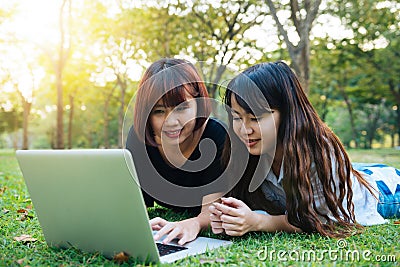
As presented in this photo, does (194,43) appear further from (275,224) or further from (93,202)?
(93,202)

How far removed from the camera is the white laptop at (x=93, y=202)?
1496 mm

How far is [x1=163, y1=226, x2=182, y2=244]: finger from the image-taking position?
1.90m

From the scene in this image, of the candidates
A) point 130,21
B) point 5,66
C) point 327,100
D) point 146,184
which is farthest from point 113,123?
point 146,184

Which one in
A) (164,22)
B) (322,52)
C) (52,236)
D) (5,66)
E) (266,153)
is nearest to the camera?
(52,236)

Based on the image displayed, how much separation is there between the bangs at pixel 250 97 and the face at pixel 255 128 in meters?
0.02

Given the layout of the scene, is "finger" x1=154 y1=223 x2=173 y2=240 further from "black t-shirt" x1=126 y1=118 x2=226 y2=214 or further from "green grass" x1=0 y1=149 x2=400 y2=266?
"black t-shirt" x1=126 y1=118 x2=226 y2=214

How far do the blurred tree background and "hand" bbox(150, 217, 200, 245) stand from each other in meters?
6.65

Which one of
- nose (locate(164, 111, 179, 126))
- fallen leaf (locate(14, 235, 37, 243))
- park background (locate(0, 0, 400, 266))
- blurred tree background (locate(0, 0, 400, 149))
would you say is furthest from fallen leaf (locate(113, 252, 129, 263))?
blurred tree background (locate(0, 0, 400, 149))

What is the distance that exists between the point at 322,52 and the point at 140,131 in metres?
15.5

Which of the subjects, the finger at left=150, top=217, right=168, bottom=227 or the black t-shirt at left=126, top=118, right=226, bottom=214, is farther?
the black t-shirt at left=126, top=118, right=226, bottom=214

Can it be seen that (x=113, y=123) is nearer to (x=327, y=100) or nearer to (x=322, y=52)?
(x=327, y=100)

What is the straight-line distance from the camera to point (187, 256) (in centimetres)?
174

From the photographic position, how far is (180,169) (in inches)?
107

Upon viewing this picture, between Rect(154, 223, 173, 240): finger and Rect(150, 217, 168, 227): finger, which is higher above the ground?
Rect(154, 223, 173, 240): finger
